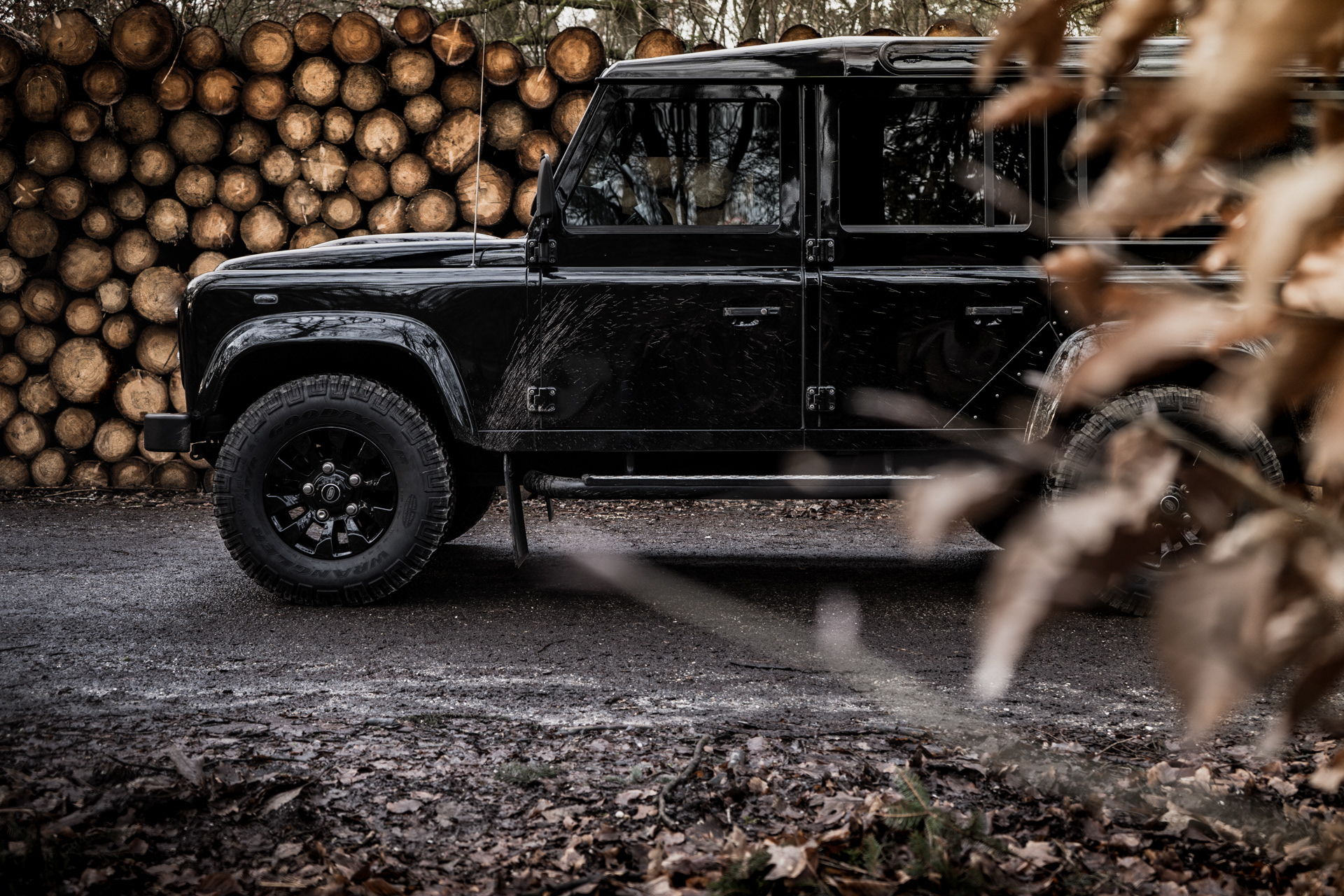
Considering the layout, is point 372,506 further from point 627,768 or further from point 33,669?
point 627,768

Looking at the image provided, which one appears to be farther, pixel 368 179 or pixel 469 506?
pixel 368 179

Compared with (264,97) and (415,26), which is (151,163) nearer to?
(264,97)

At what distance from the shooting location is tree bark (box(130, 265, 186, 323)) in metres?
6.71

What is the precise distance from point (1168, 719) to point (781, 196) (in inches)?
87.2

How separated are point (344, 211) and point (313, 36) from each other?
3.75ft

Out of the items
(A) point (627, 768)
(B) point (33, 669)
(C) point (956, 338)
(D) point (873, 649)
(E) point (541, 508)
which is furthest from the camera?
(E) point (541, 508)

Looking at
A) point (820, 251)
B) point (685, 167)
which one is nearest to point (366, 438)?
point (685, 167)

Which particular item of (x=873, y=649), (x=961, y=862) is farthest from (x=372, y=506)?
(x=961, y=862)

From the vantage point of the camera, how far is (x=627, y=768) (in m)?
2.19

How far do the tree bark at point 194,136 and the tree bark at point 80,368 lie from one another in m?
1.33

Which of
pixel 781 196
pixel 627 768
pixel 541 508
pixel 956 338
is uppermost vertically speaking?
pixel 781 196

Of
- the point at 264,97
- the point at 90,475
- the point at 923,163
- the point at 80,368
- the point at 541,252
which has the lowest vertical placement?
the point at 90,475

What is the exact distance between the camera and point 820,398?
3748 mm

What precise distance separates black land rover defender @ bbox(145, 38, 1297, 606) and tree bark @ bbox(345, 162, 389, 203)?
305cm
